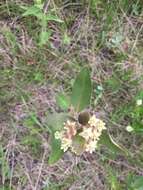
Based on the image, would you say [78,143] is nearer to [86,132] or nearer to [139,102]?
[86,132]

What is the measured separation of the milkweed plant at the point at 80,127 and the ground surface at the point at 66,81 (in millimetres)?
237

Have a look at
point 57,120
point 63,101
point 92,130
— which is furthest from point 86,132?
point 63,101

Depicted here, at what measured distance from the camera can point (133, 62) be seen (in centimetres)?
214

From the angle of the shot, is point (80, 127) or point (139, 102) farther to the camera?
point (139, 102)

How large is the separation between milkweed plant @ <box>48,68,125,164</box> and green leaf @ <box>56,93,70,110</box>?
7 cm

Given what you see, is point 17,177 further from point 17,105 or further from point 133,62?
point 133,62

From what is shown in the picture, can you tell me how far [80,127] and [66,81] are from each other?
15.8 inches

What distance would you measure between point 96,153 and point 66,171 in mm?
150

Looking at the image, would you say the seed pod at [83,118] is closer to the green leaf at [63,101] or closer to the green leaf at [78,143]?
the green leaf at [78,143]

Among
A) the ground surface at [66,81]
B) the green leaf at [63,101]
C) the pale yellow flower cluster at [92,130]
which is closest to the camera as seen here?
the pale yellow flower cluster at [92,130]

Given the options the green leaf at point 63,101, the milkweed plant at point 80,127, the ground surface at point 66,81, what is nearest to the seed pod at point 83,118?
the milkweed plant at point 80,127

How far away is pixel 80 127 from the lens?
1.75 m

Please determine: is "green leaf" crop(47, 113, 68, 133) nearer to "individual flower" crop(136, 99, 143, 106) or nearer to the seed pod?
the seed pod

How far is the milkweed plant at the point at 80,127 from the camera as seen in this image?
1742 millimetres
